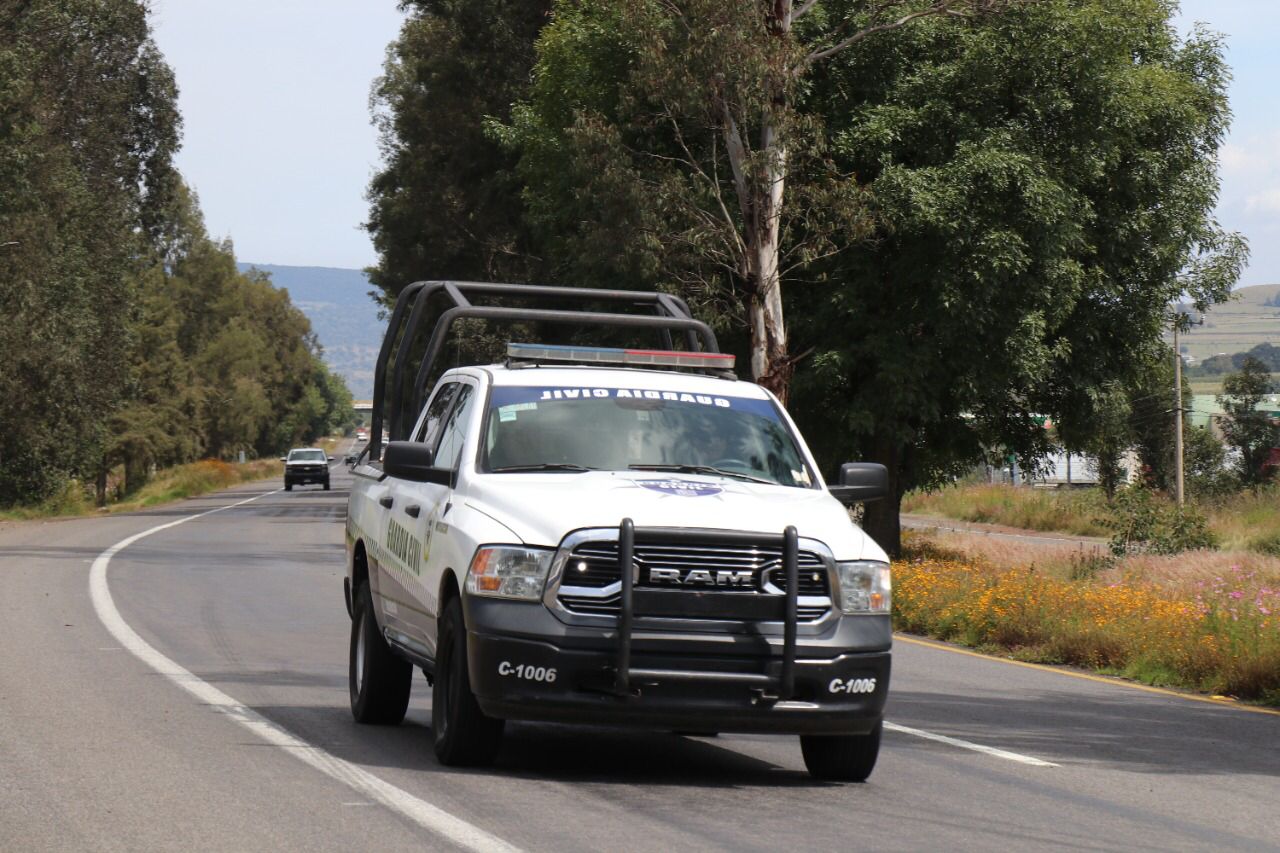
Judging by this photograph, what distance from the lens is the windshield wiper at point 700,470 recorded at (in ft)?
29.6

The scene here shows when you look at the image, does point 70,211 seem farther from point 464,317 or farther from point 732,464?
point 732,464

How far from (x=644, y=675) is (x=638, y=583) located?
0.40 m

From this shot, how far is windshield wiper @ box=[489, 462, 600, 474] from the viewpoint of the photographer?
A: 8.96 metres

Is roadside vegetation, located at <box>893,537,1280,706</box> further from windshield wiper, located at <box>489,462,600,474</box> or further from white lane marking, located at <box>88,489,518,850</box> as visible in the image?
white lane marking, located at <box>88,489,518,850</box>

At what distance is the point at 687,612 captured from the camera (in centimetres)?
789

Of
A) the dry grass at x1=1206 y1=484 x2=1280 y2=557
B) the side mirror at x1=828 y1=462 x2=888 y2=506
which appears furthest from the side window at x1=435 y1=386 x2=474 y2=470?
the dry grass at x1=1206 y1=484 x2=1280 y2=557

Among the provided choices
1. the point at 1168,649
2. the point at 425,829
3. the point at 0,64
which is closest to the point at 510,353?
the point at 425,829

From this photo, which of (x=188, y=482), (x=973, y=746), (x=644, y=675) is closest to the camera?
(x=644, y=675)

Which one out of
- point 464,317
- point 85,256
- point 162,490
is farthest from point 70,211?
point 464,317

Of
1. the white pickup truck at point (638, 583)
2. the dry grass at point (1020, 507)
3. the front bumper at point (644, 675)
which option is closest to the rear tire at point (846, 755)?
the white pickup truck at point (638, 583)

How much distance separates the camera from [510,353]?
32.5 ft

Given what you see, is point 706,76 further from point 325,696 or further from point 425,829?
→ point 425,829

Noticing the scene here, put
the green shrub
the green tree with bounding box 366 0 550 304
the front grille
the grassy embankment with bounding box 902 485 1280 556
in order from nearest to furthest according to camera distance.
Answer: the front grille, the green shrub, the grassy embankment with bounding box 902 485 1280 556, the green tree with bounding box 366 0 550 304

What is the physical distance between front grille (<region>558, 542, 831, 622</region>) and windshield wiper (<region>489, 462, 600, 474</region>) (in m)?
1.10
